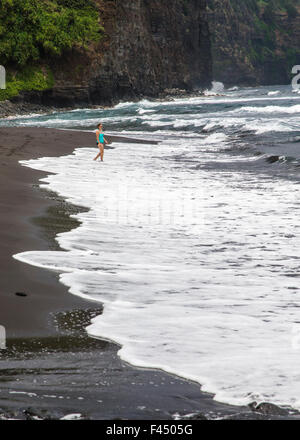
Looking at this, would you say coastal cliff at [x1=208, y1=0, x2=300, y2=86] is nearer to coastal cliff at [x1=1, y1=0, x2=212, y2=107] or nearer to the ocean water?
coastal cliff at [x1=1, y1=0, x2=212, y2=107]

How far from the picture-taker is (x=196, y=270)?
19.3ft

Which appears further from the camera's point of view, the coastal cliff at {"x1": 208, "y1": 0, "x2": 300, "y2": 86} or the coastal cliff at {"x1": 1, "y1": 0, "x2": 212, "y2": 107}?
the coastal cliff at {"x1": 208, "y1": 0, "x2": 300, "y2": 86}

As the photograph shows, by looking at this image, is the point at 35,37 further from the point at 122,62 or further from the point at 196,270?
the point at 196,270

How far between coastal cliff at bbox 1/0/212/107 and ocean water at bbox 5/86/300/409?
139 feet

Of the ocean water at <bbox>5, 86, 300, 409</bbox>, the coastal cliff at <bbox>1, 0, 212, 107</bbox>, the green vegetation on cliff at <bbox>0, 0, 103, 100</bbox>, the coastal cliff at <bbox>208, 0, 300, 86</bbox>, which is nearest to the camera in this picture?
the ocean water at <bbox>5, 86, 300, 409</bbox>

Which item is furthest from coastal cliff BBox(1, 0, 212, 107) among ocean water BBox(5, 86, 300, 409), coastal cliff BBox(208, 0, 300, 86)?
coastal cliff BBox(208, 0, 300, 86)

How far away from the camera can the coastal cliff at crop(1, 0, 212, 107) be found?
5562cm

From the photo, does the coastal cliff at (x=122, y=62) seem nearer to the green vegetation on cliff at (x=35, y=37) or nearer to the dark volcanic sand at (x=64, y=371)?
the green vegetation on cliff at (x=35, y=37)

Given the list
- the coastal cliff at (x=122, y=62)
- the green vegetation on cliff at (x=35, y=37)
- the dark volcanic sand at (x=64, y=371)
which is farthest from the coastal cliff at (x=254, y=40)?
the dark volcanic sand at (x=64, y=371)

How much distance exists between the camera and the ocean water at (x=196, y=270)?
3.70m

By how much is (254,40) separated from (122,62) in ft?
395

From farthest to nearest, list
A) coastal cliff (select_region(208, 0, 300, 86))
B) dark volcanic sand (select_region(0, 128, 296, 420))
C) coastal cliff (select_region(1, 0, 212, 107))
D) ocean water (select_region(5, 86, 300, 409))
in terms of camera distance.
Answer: coastal cliff (select_region(208, 0, 300, 86)), coastal cliff (select_region(1, 0, 212, 107)), ocean water (select_region(5, 86, 300, 409)), dark volcanic sand (select_region(0, 128, 296, 420))

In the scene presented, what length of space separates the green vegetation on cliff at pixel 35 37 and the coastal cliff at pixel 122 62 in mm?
626
